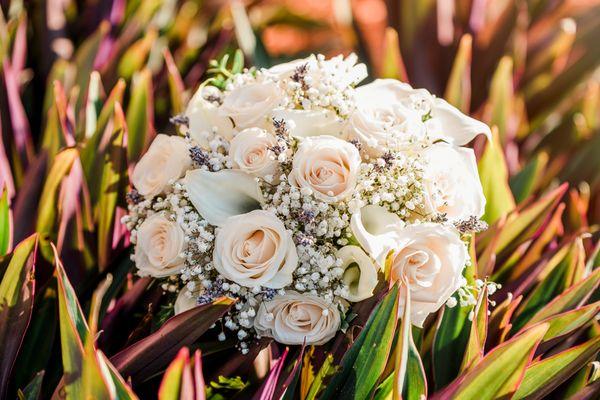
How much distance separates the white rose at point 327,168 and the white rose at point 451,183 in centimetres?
9

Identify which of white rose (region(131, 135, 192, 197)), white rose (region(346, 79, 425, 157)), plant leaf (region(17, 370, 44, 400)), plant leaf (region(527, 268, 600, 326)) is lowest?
plant leaf (region(17, 370, 44, 400))

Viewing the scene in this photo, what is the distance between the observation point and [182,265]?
32.6 inches

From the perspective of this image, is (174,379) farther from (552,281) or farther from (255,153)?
(552,281)

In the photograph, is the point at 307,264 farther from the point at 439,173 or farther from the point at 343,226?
the point at 439,173

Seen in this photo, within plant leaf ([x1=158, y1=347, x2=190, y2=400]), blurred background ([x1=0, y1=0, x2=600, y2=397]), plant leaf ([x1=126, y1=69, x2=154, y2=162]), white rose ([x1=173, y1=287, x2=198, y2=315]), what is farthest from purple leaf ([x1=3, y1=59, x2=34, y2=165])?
plant leaf ([x1=158, y1=347, x2=190, y2=400])

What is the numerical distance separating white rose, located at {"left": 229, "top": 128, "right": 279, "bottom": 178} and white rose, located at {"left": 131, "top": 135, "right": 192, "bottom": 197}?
0.08 metres

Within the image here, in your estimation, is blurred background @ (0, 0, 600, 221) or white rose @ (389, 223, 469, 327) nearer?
white rose @ (389, 223, 469, 327)

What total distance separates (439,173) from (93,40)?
898 millimetres

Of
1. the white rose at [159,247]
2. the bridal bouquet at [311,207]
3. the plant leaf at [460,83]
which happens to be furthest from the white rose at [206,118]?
the plant leaf at [460,83]

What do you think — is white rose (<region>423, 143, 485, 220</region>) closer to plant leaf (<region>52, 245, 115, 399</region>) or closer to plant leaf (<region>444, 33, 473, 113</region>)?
plant leaf (<region>52, 245, 115, 399</region>)

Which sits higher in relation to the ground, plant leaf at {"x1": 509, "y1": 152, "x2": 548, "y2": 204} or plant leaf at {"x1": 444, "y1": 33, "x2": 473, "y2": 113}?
plant leaf at {"x1": 444, "y1": 33, "x2": 473, "y2": 113}

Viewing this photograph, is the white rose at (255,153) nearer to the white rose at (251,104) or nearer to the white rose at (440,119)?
the white rose at (251,104)

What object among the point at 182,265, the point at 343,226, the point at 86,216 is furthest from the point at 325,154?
the point at 86,216

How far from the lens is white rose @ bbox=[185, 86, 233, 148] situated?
2.95ft
